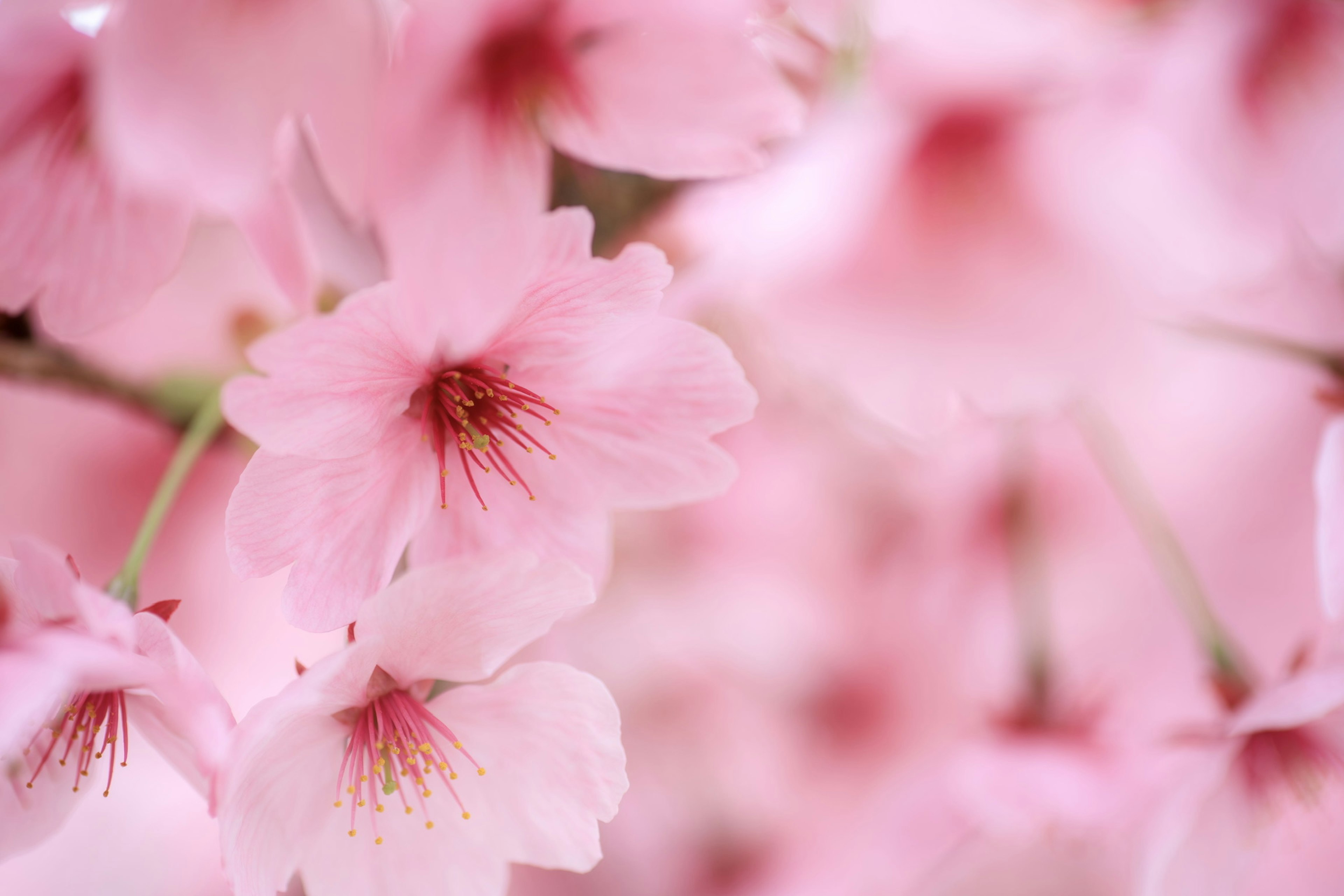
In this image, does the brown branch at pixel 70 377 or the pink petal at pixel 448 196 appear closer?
the pink petal at pixel 448 196

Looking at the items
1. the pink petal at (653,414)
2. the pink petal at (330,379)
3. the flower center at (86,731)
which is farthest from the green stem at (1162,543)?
the flower center at (86,731)

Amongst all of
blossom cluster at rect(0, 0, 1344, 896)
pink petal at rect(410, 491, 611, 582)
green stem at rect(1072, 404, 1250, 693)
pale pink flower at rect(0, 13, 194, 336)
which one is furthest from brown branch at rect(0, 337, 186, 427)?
green stem at rect(1072, 404, 1250, 693)

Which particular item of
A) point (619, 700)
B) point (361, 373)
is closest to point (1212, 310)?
point (361, 373)

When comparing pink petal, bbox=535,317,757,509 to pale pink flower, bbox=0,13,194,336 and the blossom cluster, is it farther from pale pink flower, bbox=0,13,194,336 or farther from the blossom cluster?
pale pink flower, bbox=0,13,194,336

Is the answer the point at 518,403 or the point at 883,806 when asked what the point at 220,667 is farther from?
the point at 883,806

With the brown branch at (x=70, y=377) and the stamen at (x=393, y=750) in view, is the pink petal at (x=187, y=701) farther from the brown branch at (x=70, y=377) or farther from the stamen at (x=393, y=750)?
the brown branch at (x=70, y=377)
